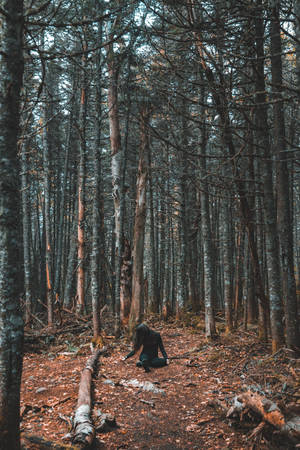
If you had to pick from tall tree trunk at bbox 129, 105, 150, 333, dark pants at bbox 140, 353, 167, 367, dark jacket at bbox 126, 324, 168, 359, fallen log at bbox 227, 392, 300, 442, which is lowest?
dark pants at bbox 140, 353, 167, 367

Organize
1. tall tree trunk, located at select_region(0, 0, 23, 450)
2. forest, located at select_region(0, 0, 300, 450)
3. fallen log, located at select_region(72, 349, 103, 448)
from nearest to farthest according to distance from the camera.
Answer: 1. tall tree trunk, located at select_region(0, 0, 23, 450)
2. forest, located at select_region(0, 0, 300, 450)
3. fallen log, located at select_region(72, 349, 103, 448)

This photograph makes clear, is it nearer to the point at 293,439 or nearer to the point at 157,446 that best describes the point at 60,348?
the point at 157,446

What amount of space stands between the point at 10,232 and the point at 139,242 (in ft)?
22.9

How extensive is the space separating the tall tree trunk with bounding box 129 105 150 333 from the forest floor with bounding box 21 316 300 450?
1.01 meters

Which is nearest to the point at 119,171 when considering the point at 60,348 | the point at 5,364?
the point at 60,348

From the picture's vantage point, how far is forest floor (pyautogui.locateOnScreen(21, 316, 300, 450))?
4090 mm

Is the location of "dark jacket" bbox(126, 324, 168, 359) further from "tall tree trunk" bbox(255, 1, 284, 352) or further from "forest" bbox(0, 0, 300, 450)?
"tall tree trunk" bbox(255, 1, 284, 352)

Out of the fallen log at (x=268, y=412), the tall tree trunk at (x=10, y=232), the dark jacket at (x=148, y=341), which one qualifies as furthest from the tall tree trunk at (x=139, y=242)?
the tall tree trunk at (x=10, y=232)

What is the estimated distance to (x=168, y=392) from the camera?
5859mm

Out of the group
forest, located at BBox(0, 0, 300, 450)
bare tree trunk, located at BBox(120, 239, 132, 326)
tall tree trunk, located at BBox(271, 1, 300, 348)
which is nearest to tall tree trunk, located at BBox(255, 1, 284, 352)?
forest, located at BBox(0, 0, 300, 450)

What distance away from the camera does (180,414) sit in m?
4.95

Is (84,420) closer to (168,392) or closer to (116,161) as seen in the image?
(168,392)

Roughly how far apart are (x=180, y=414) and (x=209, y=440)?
3.07 feet

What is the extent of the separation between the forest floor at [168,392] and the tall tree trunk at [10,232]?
0.75 m
